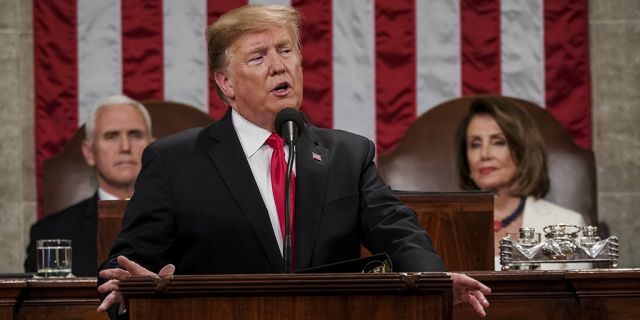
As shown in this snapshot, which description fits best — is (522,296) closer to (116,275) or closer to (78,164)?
(116,275)

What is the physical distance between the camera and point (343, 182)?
3572mm

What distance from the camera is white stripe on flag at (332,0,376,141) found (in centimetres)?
693

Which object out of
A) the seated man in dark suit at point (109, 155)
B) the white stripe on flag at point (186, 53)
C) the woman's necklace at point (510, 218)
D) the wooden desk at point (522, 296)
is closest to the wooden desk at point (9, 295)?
the wooden desk at point (522, 296)

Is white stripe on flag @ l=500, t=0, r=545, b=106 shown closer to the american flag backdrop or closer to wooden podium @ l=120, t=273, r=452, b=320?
the american flag backdrop

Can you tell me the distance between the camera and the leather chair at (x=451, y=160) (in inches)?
251

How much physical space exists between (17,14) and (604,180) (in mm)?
3443

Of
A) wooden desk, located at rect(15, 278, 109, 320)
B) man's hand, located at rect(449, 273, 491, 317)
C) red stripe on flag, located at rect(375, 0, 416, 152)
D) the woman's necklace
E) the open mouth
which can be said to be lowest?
wooden desk, located at rect(15, 278, 109, 320)

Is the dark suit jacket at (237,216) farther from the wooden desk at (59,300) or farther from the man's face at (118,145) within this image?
the man's face at (118,145)

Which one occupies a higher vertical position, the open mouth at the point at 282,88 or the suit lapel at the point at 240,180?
the open mouth at the point at 282,88

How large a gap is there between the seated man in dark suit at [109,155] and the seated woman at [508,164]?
1.67m

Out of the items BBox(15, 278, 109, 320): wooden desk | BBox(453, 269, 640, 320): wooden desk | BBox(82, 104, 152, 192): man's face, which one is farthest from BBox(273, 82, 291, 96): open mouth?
BBox(82, 104, 152, 192): man's face

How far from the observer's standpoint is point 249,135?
12.0 feet

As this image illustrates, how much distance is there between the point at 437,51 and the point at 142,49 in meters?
1.66

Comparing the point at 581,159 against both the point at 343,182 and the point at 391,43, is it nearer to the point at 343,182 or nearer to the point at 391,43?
the point at 391,43
